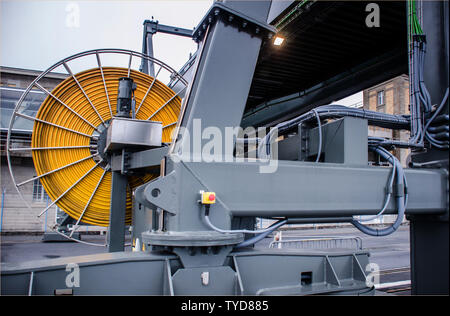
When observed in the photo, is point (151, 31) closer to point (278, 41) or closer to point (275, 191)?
point (278, 41)

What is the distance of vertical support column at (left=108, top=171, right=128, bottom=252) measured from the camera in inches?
218

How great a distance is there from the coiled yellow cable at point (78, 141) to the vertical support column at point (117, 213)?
0.54m

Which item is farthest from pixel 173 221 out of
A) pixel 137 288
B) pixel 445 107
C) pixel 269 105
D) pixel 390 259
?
pixel 390 259

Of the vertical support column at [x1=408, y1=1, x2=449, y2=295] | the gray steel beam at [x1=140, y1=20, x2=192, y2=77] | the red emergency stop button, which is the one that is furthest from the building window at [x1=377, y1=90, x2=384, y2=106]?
the red emergency stop button

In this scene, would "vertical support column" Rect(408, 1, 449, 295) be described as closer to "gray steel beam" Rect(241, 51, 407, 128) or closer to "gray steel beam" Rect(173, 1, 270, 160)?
"gray steel beam" Rect(173, 1, 270, 160)

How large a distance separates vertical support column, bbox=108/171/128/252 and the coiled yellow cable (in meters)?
0.54

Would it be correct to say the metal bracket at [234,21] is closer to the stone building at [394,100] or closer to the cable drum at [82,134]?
the cable drum at [82,134]

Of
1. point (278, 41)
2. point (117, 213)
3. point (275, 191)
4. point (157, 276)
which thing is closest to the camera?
point (157, 276)

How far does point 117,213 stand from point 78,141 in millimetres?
1510

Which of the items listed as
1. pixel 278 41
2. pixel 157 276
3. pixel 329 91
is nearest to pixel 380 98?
pixel 329 91

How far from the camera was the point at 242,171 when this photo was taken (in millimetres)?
3045

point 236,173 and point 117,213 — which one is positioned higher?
point 236,173

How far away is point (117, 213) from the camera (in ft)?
18.4

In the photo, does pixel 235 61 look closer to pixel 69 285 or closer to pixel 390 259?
pixel 69 285
